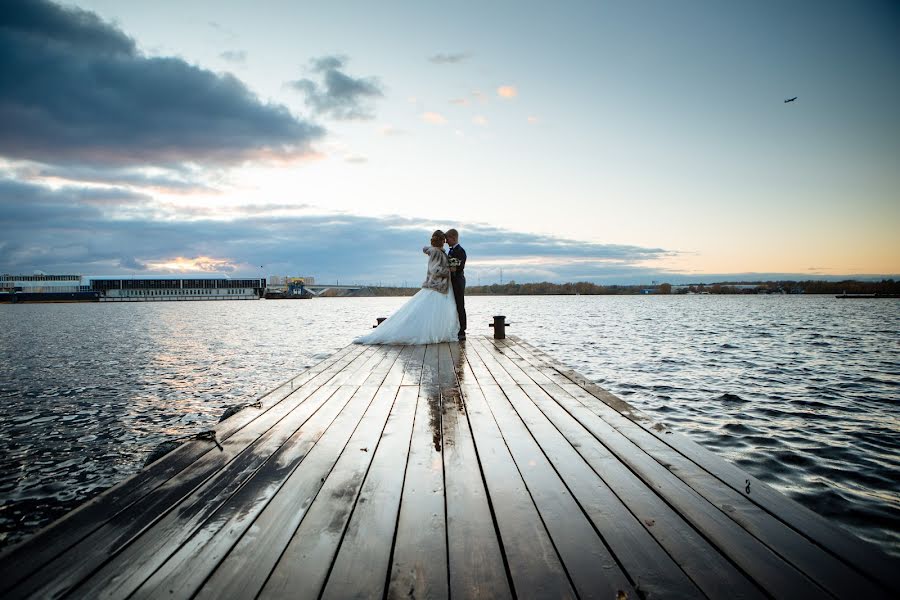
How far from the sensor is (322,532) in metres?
2.05

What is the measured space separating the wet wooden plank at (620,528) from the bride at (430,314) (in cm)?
682

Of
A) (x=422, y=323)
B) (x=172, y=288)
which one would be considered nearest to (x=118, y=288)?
(x=172, y=288)

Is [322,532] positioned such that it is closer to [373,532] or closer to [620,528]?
[373,532]

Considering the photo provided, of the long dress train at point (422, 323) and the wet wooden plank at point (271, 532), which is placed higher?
the long dress train at point (422, 323)

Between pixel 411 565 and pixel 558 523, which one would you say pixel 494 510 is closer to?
pixel 558 523

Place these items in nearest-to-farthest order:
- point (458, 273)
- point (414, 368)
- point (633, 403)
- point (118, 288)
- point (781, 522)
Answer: point (781, 522), point (414, 368), point (633, 403), point (458, 273), point (118, 288)

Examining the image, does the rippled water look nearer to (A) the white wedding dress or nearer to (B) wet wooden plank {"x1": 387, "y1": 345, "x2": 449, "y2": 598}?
(A) the white wedding dress

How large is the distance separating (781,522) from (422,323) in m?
8.39

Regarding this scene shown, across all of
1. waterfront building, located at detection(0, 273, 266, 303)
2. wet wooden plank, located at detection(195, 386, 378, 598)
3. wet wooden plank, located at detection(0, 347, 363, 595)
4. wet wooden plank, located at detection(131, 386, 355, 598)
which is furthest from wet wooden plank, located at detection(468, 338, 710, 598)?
waterfront building, located at detection(0, 273, 266, 303)

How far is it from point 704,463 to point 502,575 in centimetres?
189

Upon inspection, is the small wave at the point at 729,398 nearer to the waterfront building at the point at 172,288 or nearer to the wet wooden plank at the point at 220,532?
the wet wooden plank at the point at 220,532

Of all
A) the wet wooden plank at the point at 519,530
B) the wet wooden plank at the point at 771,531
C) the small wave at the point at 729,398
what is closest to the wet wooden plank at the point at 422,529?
the wet wooden plank at the point at 519,530

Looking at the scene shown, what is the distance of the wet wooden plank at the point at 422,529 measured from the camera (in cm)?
167

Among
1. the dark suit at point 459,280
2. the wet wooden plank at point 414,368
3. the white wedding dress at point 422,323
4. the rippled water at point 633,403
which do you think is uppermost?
the dark suit at point 459,280
